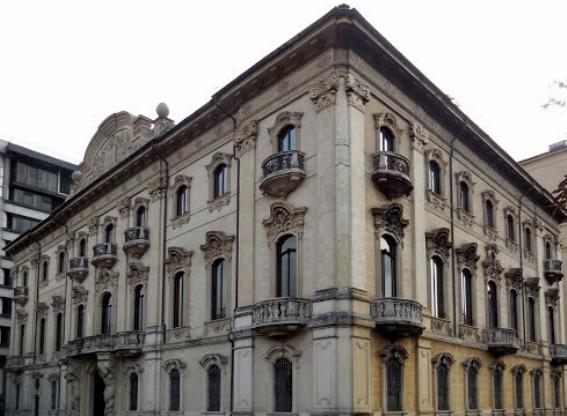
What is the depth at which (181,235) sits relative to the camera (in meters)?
30.9

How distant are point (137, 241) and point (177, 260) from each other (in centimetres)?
319

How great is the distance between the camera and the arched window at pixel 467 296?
96.8 ft

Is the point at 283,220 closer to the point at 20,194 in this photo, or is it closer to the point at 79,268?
the point at 79,268

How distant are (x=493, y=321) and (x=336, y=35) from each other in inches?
619

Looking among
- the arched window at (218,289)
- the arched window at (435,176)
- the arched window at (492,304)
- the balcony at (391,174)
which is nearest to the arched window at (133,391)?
the arched window at (218,289)

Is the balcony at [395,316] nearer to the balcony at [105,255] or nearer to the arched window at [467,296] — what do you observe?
the arched window at [467,296]

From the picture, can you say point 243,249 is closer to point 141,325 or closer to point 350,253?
point 350,253

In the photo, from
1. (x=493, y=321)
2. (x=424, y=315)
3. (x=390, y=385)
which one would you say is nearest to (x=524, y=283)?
(x=493, y=321)

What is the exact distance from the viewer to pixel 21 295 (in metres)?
48.5

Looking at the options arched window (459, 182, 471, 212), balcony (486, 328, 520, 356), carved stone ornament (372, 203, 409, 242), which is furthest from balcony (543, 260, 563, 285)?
carved stone ornament (372, 203, 409, 242)

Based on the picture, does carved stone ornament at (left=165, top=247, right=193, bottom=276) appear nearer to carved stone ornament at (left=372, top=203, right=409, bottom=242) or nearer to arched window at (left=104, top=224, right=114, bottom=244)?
arched window at (left=104, top=224, right=114, bottom=244)

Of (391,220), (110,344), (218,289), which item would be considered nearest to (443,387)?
(391,220)

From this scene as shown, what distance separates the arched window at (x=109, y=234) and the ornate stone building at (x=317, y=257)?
7 centimetres

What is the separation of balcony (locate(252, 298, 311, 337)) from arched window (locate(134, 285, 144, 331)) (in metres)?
11.1
